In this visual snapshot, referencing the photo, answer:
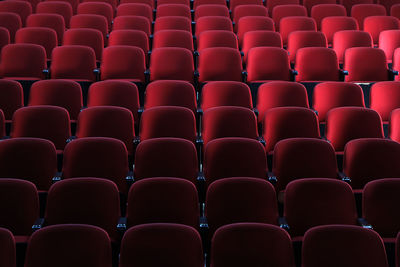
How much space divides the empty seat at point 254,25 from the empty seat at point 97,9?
69 centimetres

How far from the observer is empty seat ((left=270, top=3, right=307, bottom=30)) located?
3.02 m

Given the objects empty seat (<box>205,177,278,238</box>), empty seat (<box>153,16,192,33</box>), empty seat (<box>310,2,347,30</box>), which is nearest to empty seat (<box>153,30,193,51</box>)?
empty seat (<box>153,16,192,33</box>)

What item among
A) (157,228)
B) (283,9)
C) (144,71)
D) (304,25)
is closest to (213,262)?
(157,228)

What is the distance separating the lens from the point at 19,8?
3.04 m

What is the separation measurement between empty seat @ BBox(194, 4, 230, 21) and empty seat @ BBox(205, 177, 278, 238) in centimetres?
169

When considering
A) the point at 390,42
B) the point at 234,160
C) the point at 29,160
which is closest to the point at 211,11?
the point at 390,42

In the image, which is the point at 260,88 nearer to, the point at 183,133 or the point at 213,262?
the point at 183,133

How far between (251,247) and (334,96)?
1046 mm

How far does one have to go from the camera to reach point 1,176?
1.66 meters

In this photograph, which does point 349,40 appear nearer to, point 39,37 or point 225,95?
point 225,95

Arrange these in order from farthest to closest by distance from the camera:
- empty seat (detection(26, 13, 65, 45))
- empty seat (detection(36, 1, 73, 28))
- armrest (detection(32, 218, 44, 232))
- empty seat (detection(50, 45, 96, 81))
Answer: empty seat (detection(36, 1, 73, 28)) < empty seat (detection(26, 13, 65, 45)) < empty seat (detection(50, 45, 96, 81)) < armrest (detection(32, 218, 44, 232))

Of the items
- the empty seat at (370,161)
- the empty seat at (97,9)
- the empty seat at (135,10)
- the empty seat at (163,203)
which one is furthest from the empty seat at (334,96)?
the empty seat at (97,9)

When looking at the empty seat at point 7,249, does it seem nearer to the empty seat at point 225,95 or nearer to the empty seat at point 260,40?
the empty seat at point 225,95

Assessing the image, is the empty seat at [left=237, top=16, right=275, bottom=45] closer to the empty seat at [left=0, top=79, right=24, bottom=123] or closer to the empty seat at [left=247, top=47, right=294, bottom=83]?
the empty seat at [left=247, top=47, right=294, bottom=83]
